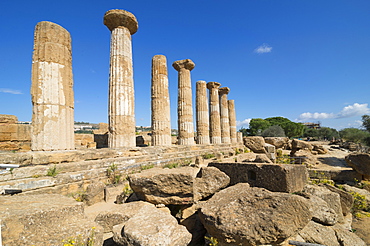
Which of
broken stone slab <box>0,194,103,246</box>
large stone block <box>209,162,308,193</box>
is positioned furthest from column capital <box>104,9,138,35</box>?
broken stone slab <box>0,194,103,246</box>

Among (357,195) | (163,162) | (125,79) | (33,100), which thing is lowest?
(357,195)

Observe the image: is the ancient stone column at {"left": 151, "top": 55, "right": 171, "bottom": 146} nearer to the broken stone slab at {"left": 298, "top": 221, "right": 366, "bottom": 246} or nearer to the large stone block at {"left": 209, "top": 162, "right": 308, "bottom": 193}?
the large stone block at {"left": 209, "top": 162, "right": 308, "bottom": 193}

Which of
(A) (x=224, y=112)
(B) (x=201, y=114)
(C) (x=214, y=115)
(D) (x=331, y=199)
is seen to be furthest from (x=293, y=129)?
(D) (x=331, y=199)

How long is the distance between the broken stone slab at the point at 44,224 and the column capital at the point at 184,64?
1166cm

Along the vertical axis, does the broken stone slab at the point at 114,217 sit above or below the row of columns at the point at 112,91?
below

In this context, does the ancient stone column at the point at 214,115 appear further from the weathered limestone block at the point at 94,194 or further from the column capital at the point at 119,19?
the weathered limestone block at the point at 94,194

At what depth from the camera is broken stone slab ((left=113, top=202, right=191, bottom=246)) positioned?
7.00ft

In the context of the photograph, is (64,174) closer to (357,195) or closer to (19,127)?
(19,127)

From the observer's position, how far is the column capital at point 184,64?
12.9m

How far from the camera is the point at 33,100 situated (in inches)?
220

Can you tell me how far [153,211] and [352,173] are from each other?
9165mm

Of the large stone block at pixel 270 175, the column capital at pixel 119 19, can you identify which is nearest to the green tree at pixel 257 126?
the column capital at pixel 119 19

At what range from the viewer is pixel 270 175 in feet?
12.7

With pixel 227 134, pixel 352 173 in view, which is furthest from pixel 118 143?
pixel 227 134
